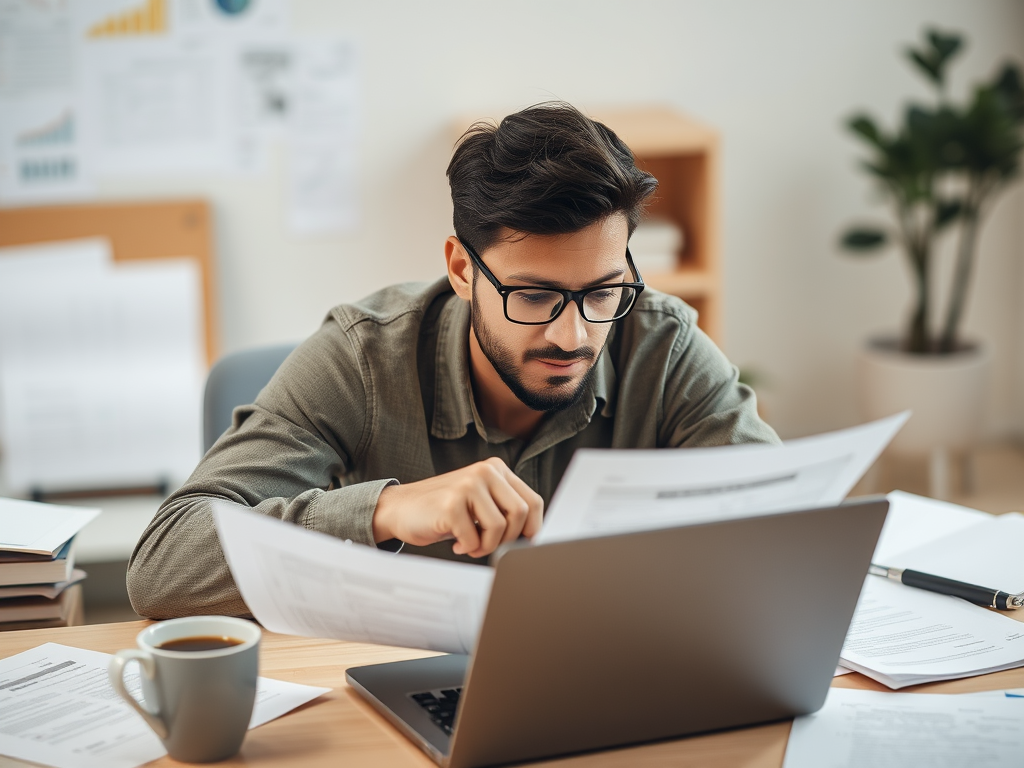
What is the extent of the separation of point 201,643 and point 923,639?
2.12 feet

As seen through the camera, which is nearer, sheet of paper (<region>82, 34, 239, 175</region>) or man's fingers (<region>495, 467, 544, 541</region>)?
man's fingers (<region>495, 467, 544, 541</region>)

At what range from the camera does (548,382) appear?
130cm

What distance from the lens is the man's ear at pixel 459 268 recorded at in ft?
4.58

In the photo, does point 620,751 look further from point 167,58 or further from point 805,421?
point 805,421

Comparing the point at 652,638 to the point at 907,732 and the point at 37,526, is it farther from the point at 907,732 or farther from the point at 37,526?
the point at 37,526

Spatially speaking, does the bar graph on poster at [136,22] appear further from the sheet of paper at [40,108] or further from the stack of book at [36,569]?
the stack of book at [36,569]

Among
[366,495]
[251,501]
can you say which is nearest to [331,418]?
[251,501]

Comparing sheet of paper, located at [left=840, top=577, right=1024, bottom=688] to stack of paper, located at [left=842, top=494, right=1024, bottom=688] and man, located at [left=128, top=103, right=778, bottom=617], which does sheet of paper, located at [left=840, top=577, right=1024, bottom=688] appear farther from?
man, located at [left=128, top=103, right=778, bottom=617]

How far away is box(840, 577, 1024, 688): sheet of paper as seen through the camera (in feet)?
3.30

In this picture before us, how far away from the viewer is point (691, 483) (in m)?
0.77

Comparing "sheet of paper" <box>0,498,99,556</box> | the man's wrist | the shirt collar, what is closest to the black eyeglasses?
the shirt collar

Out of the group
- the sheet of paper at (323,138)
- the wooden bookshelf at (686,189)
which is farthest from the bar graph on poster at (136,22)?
the wooden bookshelf at (686,189)

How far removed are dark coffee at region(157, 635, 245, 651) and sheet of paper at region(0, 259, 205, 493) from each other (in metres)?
2.11

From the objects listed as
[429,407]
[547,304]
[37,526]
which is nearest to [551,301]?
[547,304]
